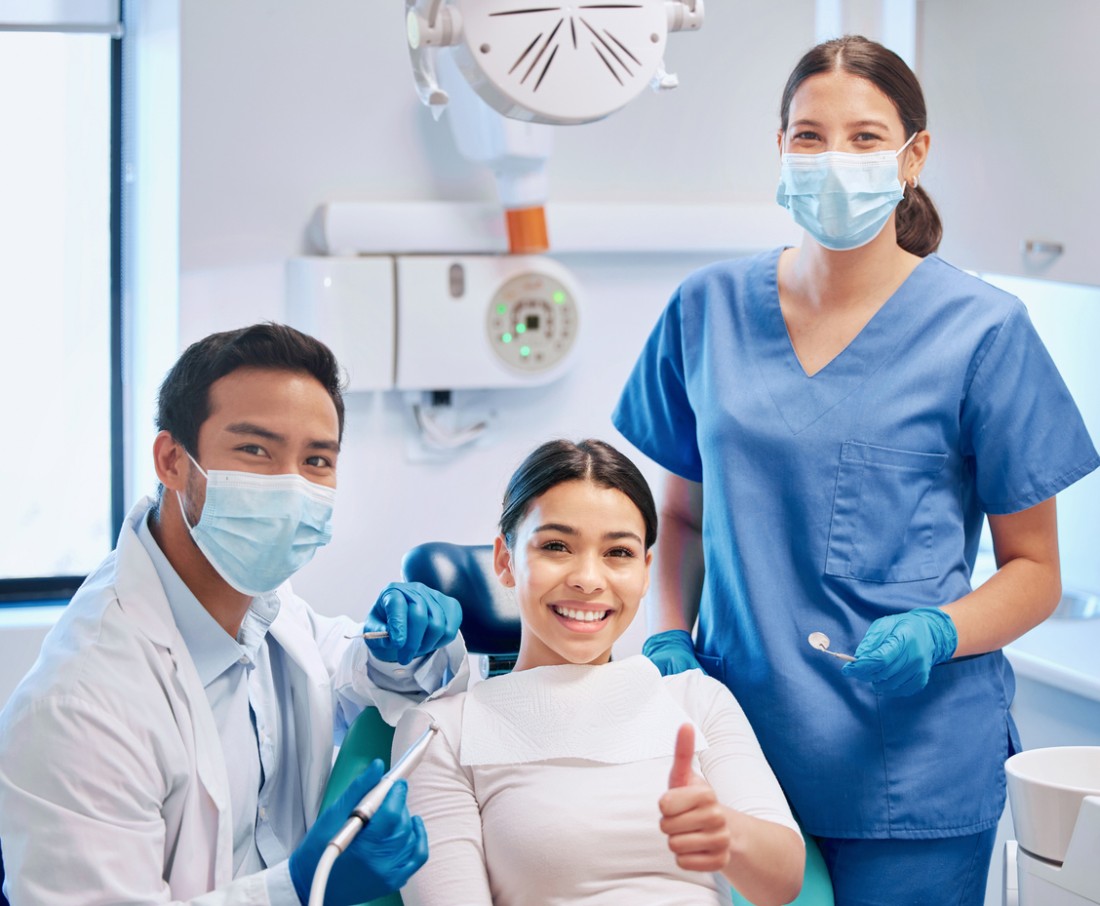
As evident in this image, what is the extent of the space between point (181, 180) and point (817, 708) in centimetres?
142

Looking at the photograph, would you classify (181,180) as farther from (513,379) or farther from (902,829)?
(902,829)

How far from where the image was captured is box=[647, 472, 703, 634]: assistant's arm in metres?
1.75

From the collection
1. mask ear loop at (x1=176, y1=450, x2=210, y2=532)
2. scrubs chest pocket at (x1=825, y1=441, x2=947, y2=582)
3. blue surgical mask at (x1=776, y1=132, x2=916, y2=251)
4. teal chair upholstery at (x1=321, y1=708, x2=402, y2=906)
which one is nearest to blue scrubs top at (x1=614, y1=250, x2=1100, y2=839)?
scrubs chest pocket at (x1=825, y1=441, x2=947, y2=582)

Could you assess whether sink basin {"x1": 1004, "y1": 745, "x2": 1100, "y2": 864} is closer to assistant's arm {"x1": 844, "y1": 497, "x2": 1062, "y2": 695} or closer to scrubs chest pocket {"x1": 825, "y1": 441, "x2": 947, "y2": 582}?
assistant's arm {"x1": 844, "y1": 497, "x2": 1062, "y2": 695}

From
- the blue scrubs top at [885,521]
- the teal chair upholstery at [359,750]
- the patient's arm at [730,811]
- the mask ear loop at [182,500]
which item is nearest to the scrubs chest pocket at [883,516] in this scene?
the blue scrubs top at [885,521]

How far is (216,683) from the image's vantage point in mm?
1445

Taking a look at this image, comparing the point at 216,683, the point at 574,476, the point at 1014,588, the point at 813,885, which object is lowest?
the point at 813,885

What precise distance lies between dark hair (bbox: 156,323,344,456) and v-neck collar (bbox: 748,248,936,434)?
1.76ft

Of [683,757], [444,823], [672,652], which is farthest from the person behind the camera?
[672,652]

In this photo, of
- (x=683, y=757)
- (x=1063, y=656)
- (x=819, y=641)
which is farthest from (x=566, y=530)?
(x=1063, y=656)

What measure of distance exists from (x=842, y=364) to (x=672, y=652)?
404mm

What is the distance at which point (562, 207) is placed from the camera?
2.36 m

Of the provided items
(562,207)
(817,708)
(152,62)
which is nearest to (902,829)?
(817,708)

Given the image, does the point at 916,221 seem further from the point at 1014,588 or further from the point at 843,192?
the point at 1014,588
